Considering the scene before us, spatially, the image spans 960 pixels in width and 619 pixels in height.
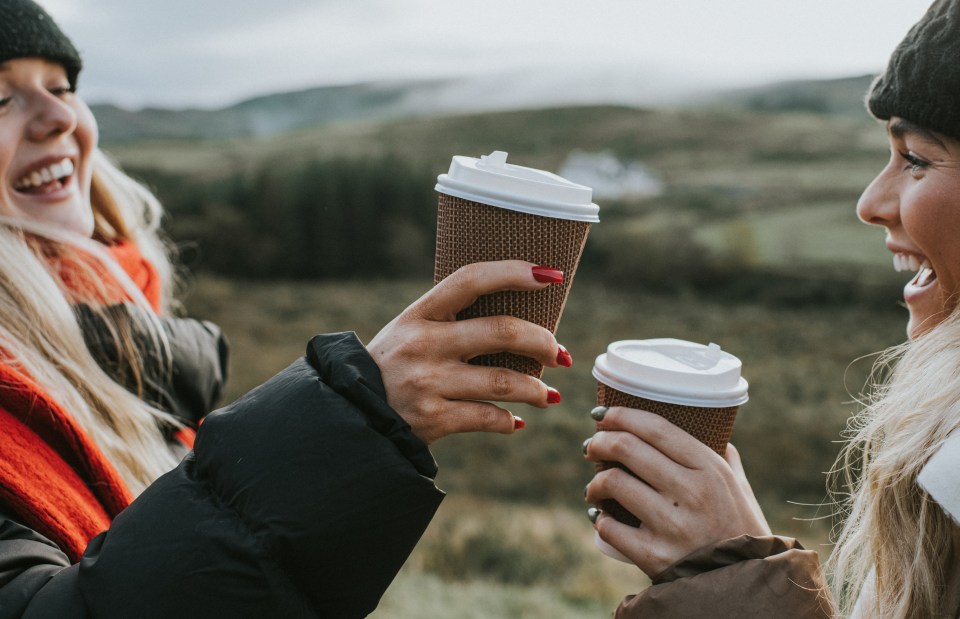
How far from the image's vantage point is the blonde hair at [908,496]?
144cm

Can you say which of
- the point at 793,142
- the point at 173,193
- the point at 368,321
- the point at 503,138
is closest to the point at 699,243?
the point at 793,142

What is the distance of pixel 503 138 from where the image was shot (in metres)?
17.1

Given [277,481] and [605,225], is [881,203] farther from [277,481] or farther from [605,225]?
[605,225]

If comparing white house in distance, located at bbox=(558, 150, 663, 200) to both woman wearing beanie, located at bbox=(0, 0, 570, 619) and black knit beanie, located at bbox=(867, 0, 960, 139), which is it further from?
woman wearing beanie, located at bbox=(0, 0, 570, 619)

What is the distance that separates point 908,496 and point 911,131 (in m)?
0.76

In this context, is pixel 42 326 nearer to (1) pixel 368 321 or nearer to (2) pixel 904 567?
(2) pixel 904 567

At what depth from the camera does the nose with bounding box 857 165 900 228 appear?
5.42 feet

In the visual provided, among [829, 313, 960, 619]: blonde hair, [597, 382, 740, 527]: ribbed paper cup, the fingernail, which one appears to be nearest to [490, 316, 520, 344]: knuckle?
the fingernail

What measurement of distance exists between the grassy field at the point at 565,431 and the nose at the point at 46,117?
2.45 m

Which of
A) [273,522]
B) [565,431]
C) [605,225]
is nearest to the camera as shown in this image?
[273,522]

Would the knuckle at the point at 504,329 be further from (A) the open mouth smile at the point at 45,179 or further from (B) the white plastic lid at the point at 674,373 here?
(A) the open mouth smile at the point at 45,179

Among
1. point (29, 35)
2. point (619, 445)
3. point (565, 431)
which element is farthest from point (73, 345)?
point (565, 431)

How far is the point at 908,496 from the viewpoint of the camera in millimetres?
1496

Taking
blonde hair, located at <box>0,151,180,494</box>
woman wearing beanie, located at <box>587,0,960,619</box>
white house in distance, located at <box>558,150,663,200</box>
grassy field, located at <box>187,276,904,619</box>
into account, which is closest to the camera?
woman wearing beanie, located at <box>587,0,960,619</box>
